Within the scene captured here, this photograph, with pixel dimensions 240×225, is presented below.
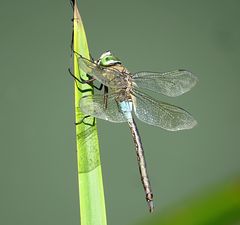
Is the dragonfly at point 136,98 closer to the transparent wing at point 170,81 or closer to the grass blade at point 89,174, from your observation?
the transparent wing at point 170,81

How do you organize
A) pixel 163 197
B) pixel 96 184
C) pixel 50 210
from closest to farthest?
1. pixel 96 184
2. pixel 50 210
3. pixel 163 197

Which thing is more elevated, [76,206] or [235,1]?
[235,1]

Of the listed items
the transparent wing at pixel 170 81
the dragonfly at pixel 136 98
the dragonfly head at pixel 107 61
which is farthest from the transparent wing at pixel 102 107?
the transparent wing at pixel 170 81

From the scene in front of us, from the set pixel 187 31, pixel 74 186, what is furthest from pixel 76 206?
pixel 187 31

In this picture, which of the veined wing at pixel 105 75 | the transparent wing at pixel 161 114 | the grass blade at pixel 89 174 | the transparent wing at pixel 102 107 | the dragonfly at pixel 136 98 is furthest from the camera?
the transparent wing at pixel 161 114

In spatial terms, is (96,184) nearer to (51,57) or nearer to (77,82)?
(77,82)

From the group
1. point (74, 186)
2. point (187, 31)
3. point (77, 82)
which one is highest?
point (187, 31)

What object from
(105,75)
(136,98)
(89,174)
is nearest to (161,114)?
(136,98)

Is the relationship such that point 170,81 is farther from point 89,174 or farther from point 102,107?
point 89,174

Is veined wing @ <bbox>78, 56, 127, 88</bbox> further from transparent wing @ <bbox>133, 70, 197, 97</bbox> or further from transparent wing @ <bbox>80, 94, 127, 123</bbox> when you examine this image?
A: transparent wing @ <bbox>133, 70, 197, 97</bbox>
